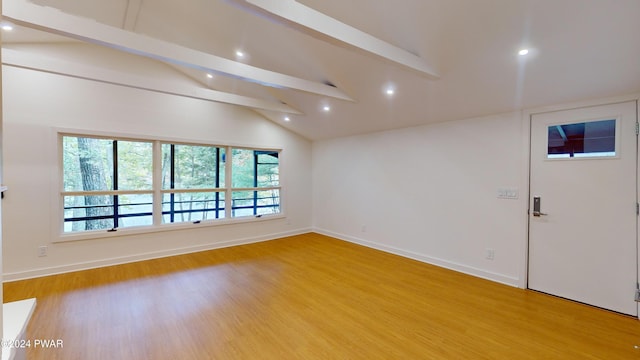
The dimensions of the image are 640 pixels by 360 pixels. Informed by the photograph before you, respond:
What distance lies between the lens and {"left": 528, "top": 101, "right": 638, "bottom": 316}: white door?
2953 millimetres

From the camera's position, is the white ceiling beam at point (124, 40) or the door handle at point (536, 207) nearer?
the white ceiling beam at point (124, 40)

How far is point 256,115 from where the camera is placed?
5.89 m

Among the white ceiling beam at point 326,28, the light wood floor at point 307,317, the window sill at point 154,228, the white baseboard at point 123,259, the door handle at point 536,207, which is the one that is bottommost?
the light wood floor at point 307,317

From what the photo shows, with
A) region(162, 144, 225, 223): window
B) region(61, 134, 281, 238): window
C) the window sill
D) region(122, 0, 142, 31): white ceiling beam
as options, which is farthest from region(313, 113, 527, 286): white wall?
region(122, 0, 142, 31): white ceiling beam

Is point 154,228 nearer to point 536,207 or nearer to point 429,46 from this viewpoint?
point 429,46

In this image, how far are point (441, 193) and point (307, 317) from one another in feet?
9.08

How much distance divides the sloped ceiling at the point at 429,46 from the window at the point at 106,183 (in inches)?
61.3

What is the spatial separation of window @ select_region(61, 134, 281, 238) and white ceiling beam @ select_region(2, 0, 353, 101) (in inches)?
89.1

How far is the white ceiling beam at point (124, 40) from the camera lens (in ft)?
7.62

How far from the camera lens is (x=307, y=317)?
2885 mm

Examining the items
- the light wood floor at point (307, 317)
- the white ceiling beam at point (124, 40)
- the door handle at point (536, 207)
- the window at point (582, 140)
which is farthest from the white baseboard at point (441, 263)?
the white ceiling beam at point (124, 40)

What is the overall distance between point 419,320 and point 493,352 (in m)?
0.65

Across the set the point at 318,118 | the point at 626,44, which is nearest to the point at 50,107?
the point at 318,118

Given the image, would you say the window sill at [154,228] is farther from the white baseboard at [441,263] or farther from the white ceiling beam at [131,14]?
the white ceiling beam at [131,14]
